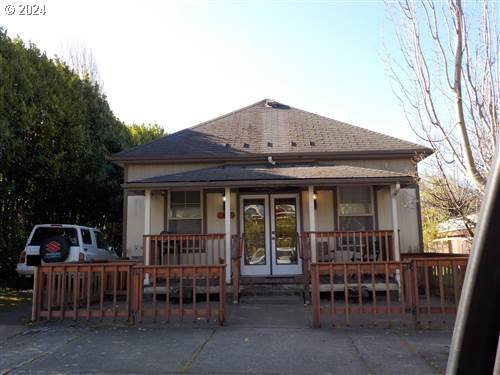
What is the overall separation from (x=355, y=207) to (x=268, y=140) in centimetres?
346

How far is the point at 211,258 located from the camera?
11539 millimetres

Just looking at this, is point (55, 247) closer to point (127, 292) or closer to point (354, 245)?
point (127, 292)

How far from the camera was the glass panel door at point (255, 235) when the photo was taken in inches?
461

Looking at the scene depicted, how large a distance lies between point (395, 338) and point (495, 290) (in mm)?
6251

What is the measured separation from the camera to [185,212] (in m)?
12.6

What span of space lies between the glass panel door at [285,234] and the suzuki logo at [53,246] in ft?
18.2

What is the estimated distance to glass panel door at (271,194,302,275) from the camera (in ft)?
38.3

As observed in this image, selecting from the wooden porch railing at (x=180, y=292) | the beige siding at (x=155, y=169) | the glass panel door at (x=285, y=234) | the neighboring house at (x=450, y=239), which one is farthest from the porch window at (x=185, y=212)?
the neighboring house at (x=450, y=239)

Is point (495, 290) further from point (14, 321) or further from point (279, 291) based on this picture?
point (279, 291)

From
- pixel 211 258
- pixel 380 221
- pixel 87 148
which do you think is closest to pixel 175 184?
pixel 211 258

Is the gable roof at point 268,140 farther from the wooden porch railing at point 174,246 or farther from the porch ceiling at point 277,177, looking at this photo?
the wooden porch railing at point 174,246

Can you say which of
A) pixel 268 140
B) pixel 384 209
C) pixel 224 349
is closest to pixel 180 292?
pixel 224 349

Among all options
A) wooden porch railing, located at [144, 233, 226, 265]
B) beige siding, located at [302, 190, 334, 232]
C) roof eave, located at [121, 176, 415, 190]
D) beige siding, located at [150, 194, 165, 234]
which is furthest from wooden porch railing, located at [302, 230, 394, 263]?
beige siding, located at [150, 194, 165, 234]

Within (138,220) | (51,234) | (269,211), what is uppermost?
(269,211)
